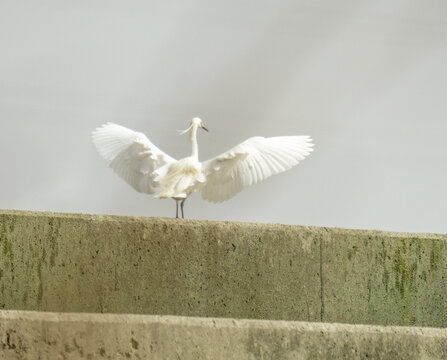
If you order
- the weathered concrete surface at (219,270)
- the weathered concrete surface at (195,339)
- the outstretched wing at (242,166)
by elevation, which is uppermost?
the outstretched wing at (242,166)

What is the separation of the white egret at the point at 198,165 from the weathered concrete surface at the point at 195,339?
15.1 ft

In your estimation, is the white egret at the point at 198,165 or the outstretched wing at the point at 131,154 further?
the outstretched wing at the point at 131,154

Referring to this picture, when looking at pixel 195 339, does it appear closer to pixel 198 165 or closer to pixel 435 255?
pixel 435 255

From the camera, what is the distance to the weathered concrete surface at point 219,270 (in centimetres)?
959

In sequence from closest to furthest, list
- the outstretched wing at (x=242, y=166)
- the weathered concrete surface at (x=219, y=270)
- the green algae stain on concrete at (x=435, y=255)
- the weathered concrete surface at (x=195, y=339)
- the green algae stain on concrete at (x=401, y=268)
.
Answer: the weathered concrete surface at (x=195, y=339)
the weathered concrete surface at (x=219, y=270)
the green algae stain on concrete at (x=401, y=268)
the green algae stain on concrete at (x=435, y=255)
the outstretched wing at (x=242, y=166)

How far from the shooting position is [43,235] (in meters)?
9.64

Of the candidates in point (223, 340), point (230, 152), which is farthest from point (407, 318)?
point (230, 152)

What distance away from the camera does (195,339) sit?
29.5 ft

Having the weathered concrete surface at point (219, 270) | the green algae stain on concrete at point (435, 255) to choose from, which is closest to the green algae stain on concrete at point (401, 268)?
the weathered concrete surface at point (219, 270)

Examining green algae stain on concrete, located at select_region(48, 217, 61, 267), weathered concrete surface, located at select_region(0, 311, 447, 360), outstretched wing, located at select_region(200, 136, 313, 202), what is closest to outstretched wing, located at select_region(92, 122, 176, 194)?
outstretched wing, located at select_region(200, 136, 313, 202)

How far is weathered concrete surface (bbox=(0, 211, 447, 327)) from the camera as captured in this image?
9.59 meters

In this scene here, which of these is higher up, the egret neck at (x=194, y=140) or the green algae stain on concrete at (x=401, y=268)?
the egret neck at (x=194, y=140)

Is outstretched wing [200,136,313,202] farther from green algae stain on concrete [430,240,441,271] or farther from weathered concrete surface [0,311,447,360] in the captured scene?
weathered concrete surface [0,311,447,360]

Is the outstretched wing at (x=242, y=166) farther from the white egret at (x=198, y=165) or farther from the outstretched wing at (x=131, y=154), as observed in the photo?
the outstretched wing at (x=131, y=154)
